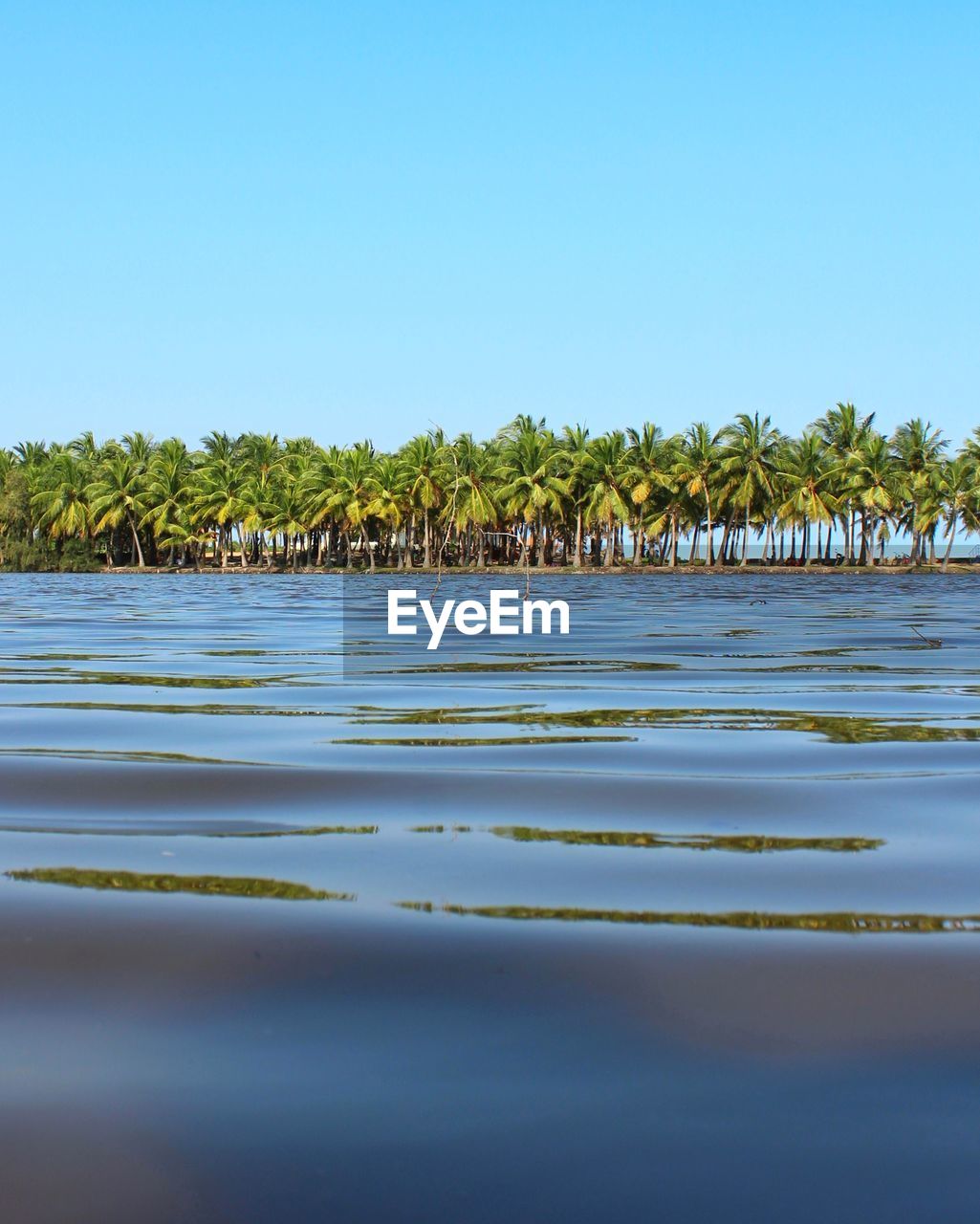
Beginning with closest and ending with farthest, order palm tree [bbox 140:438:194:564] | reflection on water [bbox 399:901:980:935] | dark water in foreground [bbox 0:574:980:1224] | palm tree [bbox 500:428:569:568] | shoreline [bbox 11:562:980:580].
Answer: dark water in foreground [bbox 0:574:980:1224] → reflection on water [bbox 399:901:980:935] → shoreline [bbox 11:562:980:580] → palm tree [bbox 500:428:569:568] → palm tree [bbox 140:438:194:564]

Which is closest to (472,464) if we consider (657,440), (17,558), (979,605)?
(657,440)

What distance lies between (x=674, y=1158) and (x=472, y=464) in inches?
2827

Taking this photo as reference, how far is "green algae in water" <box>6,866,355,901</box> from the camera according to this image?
2.65 meters

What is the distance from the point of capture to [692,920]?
8.16ft

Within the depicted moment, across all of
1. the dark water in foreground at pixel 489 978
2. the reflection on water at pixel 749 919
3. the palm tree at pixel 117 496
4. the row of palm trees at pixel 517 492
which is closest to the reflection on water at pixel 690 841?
the dark water in foreground at pixel 489 978

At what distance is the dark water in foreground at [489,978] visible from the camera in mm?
1509

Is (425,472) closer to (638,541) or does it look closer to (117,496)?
(638,541)

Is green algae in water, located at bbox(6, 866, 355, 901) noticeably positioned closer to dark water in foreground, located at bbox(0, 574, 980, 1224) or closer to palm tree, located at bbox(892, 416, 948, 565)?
dark water in foreground, located at bbox(0, 574, 980, 1224)

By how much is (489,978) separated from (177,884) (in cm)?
87

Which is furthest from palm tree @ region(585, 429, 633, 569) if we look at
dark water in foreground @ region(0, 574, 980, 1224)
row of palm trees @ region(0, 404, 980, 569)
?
dark water in foreground @ region(0, 574, 980, 1224)

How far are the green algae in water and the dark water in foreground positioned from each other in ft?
0.04

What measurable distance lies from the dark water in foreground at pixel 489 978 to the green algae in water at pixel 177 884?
0.04 ft

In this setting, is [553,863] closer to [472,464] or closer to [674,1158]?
[674,1158]

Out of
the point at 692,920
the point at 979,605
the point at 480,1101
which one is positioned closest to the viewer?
the point at 480,1101
